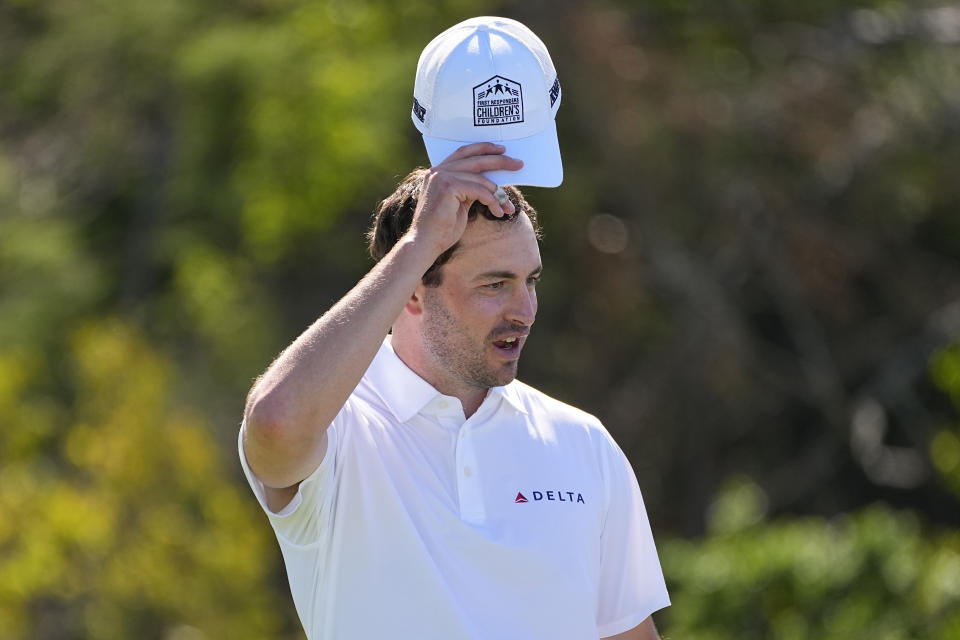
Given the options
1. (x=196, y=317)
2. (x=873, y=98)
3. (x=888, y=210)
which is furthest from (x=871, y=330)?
(x=196, y=317)

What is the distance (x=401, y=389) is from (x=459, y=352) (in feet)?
0.44

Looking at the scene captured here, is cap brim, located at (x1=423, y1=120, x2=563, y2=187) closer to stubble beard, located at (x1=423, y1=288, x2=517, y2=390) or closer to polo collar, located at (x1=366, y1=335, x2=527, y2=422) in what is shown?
stubble beard, located at (x1=423, y1=288, x2=517, y2=390)

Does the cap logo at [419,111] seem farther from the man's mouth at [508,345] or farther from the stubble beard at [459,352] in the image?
the man's mouth at [508,345]

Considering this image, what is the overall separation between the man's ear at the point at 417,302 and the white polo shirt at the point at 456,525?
0.11m

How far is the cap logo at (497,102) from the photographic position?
2.55 m

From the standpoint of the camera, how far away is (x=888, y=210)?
10.6 meters

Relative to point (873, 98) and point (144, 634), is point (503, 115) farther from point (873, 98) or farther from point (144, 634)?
point (873, 98)

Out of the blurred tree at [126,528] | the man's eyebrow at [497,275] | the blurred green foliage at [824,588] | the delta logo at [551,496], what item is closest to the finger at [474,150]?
the man's eyebrow at [497,275]

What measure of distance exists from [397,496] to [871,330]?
946cm

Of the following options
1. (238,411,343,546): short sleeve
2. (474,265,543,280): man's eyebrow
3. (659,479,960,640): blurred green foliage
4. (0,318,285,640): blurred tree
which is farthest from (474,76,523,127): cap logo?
(0,318,285,640): blurred tree

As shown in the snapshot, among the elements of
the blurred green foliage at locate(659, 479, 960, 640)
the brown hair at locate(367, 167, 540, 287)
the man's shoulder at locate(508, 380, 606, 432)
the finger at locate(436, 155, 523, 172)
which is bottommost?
the blurred green foliage at locate(659, 479, 960, 640)

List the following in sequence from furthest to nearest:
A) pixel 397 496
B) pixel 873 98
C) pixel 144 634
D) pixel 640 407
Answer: pixel 640 407
pixel 873 98
pixel 144 634
pixel 397 496

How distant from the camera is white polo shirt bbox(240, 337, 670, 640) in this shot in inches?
95.8

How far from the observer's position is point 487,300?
8.61ft
